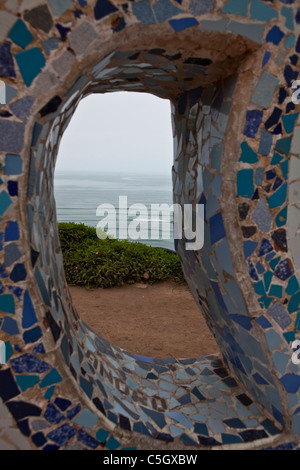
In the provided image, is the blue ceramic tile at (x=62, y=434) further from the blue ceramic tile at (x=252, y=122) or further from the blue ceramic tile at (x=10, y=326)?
the blue ceramic tile at (x=252, y=122)

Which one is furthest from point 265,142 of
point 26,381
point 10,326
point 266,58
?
point 26,381

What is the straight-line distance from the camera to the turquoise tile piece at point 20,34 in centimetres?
150

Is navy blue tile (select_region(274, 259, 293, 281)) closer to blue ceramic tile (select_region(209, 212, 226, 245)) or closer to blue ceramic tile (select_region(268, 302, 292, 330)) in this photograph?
blue ceramic tile (select_region(268, 302, 292, 330))

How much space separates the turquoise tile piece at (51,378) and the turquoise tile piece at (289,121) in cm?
152

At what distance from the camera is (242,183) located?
1.97m

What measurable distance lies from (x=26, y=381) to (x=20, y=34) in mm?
1329

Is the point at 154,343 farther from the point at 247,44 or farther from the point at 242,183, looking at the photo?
the point at 247,44

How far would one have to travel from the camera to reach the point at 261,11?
1.79 metres

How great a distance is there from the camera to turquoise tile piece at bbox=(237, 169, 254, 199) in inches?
77.5

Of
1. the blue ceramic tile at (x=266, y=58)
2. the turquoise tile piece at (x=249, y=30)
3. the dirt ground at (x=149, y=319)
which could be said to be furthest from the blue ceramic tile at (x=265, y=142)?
the dirt ground at (x=149, y=319)

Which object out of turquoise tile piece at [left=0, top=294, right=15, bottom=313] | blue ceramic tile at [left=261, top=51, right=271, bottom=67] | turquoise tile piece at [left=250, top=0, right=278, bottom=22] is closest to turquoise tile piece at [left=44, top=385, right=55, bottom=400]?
turquoise tile piece at [left=0, top=294, right=15, bottom=313]

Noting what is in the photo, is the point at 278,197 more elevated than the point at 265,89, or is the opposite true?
the point at 265,89

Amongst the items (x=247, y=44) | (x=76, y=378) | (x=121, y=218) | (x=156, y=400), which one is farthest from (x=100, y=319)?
(x=121, y=218)

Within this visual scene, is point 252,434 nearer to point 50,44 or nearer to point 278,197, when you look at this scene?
point 278,197
